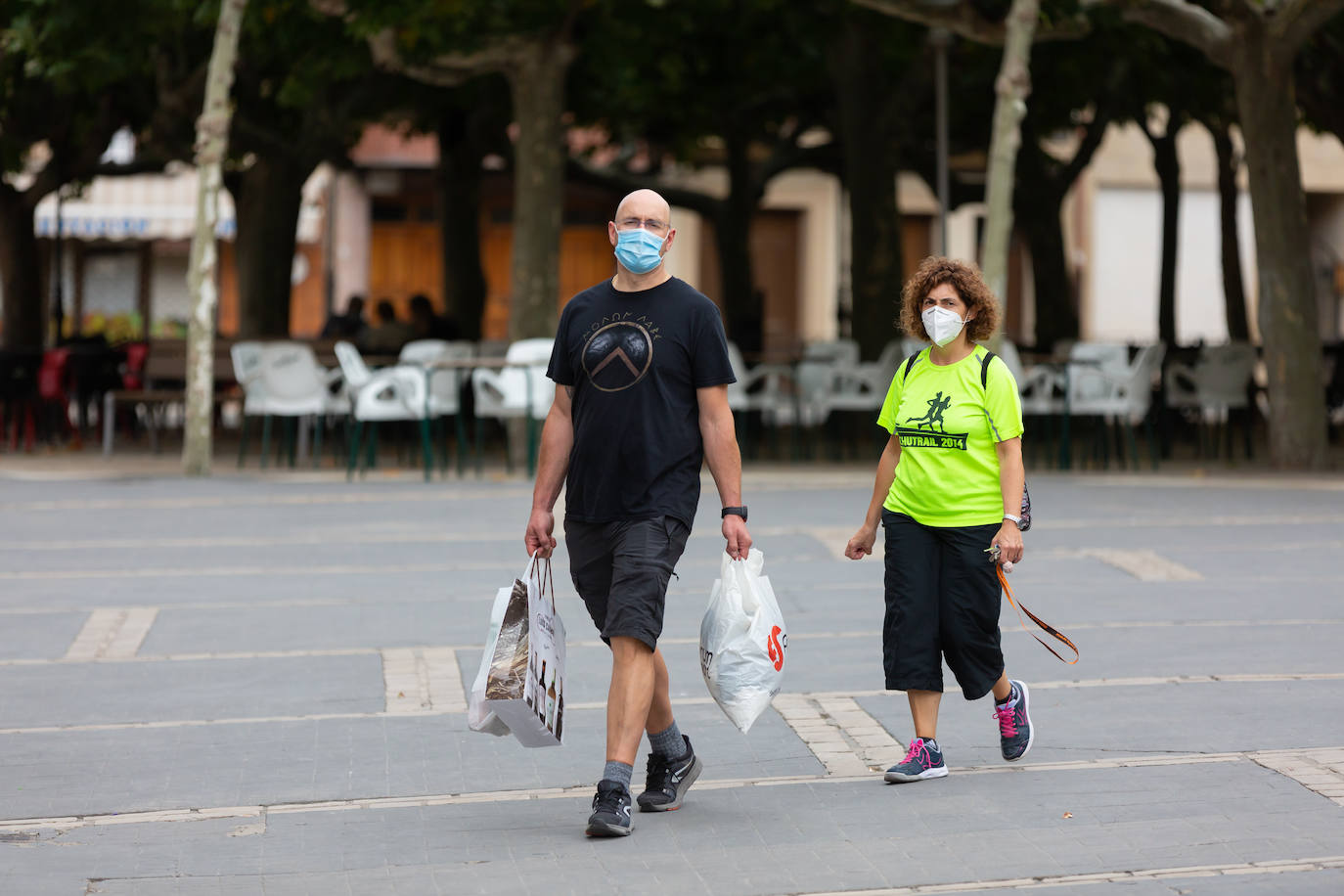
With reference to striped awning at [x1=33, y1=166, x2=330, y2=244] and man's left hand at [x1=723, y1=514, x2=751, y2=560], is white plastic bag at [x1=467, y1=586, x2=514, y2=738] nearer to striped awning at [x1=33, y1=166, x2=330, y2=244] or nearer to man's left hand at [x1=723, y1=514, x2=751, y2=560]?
man's left hand at [x1=723, y1=514, x2=751, y2=560]

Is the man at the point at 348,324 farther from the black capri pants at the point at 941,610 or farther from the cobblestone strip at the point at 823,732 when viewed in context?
the black capri pants at the point at 941,610

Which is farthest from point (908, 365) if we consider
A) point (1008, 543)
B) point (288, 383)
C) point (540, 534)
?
point (288, 383)

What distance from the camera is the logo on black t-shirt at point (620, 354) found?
553 cm

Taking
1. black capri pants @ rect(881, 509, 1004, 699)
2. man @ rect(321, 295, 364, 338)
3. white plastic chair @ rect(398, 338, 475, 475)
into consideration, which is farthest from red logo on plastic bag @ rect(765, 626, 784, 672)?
A: man @ rect(321, 295, 364, 338)

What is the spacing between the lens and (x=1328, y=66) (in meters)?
21.8

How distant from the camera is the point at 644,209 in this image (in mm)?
5598

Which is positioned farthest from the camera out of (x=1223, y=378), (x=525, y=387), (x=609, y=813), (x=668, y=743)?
(x=1223, y=378)

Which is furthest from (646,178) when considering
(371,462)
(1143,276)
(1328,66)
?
(1143,276)

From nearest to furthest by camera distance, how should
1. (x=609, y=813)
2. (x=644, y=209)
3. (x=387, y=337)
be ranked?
1. (x=609, y=813)
2. (x=644, y=209)
3. (x=387, y=337)

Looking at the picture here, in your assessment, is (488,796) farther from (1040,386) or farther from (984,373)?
(1040,386)

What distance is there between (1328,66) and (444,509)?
1285 cm

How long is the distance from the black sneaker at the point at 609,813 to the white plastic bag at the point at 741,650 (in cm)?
44

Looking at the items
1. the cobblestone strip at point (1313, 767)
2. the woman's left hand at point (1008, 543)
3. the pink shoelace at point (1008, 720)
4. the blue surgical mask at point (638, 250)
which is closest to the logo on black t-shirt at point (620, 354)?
the blue surgical mask at point (638, 250)

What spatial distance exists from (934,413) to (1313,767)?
1.63 meters
